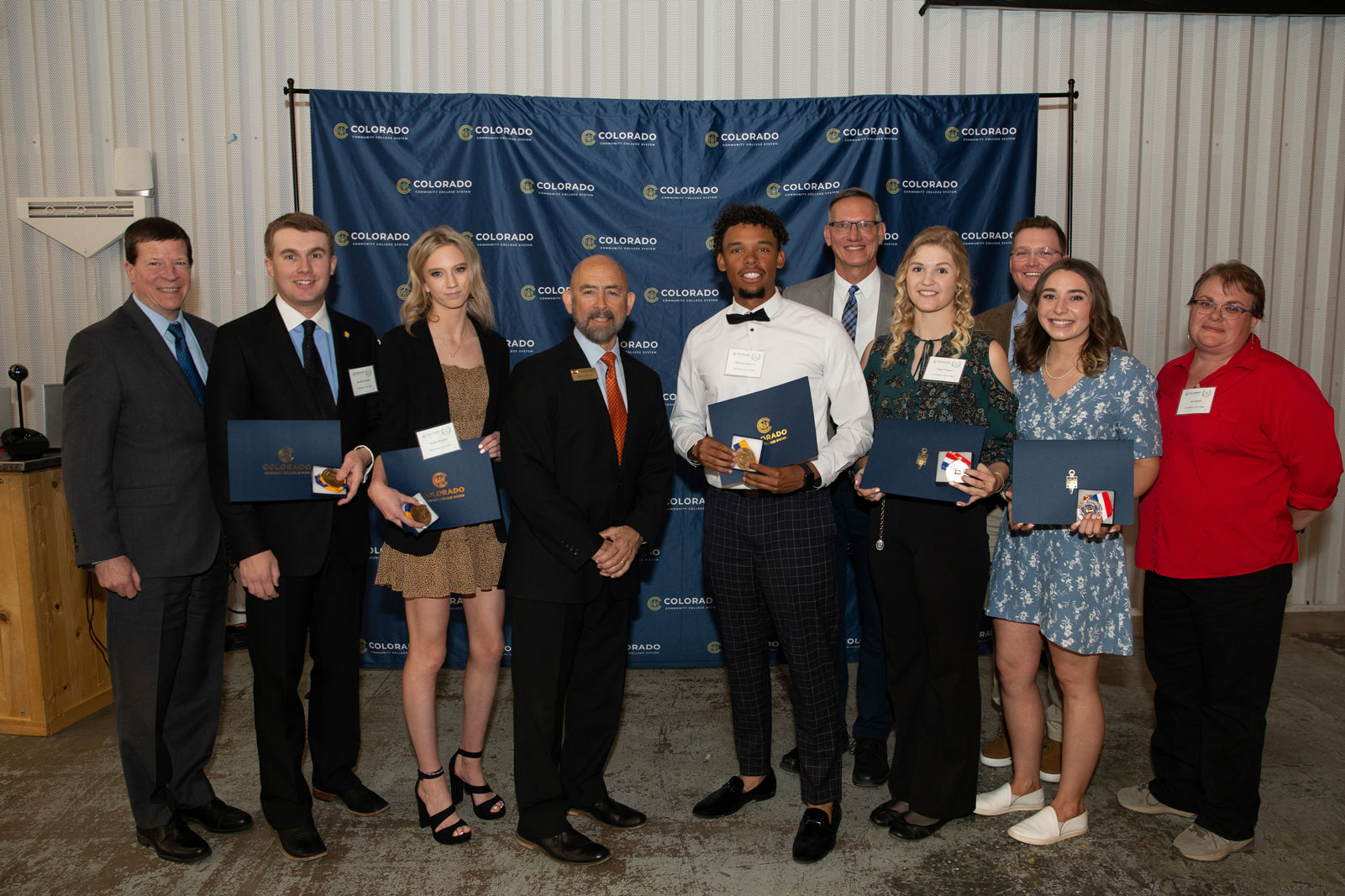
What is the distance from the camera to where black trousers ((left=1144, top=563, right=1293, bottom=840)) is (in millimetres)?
2814

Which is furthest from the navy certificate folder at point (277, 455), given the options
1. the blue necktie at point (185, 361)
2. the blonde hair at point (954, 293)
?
the blonde hair at point (954, 293)

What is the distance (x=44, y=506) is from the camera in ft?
13.0

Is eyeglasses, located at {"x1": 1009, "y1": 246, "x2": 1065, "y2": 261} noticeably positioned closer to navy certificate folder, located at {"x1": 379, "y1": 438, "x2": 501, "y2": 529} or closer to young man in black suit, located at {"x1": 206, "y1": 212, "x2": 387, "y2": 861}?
navy certificate folder, located at {"x1": 379, "y1": 438, "x2": 501, "y2": 529}

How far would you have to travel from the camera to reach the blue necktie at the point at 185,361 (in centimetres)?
299

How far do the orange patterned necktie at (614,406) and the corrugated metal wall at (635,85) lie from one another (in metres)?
2.69

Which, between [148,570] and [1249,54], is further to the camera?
[1249,54]

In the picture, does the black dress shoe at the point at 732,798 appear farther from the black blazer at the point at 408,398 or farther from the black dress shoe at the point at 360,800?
the black blazer at the point at 408,398

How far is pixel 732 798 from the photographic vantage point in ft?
10.4

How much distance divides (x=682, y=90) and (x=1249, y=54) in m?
3.45

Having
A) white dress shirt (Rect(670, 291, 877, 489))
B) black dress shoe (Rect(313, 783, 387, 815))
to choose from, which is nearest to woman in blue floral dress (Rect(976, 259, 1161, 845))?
white dress shirt (Rect(670, 291, 877, 489))

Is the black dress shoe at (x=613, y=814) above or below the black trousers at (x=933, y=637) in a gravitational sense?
below

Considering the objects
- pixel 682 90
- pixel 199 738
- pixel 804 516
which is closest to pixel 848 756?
pixel 804 516

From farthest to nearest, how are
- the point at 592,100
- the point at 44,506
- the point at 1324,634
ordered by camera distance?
the point at 1324,634 < the point at 592,100 < the point at 44,506

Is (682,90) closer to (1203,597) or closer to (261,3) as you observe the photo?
(261,3)
